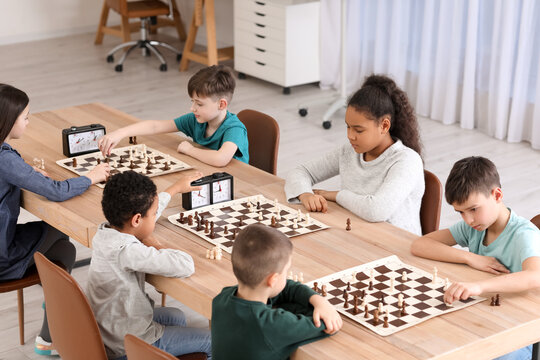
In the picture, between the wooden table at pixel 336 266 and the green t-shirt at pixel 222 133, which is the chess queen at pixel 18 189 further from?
the green t-shirt at pixel 222 133

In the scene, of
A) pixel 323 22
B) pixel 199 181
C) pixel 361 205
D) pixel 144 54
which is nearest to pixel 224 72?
pixel 199 181

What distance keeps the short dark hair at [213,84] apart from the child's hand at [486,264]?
1.31 m

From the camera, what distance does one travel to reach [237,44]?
270 inches

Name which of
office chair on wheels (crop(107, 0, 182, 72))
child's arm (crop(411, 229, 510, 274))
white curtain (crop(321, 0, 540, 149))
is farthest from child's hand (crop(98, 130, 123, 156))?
office chair on wheels (crop(107, 0, 182, 72))

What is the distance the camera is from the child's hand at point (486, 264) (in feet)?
7.16

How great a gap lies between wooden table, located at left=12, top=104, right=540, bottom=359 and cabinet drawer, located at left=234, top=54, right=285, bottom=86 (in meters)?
3.26

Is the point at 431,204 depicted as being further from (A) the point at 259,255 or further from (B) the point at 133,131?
(B) the point at 133,131

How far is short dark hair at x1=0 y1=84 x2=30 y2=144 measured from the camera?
2.78 meters

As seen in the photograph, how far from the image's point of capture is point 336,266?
88.2 inches

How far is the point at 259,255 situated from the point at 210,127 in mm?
1496

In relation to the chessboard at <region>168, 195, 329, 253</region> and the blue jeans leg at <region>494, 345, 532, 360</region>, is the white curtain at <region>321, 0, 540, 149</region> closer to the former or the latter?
the chessboard at <region>168, 195, 329, 253</region>

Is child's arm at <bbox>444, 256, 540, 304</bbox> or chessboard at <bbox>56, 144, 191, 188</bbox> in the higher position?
child's arm at <bbox>444, 256, 540, 304</bbox>

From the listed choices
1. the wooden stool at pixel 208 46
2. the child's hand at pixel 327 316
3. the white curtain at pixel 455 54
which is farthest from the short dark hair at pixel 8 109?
the wooden stool at pixel 208 46

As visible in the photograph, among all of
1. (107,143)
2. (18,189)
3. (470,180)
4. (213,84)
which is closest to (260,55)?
(213,84)
